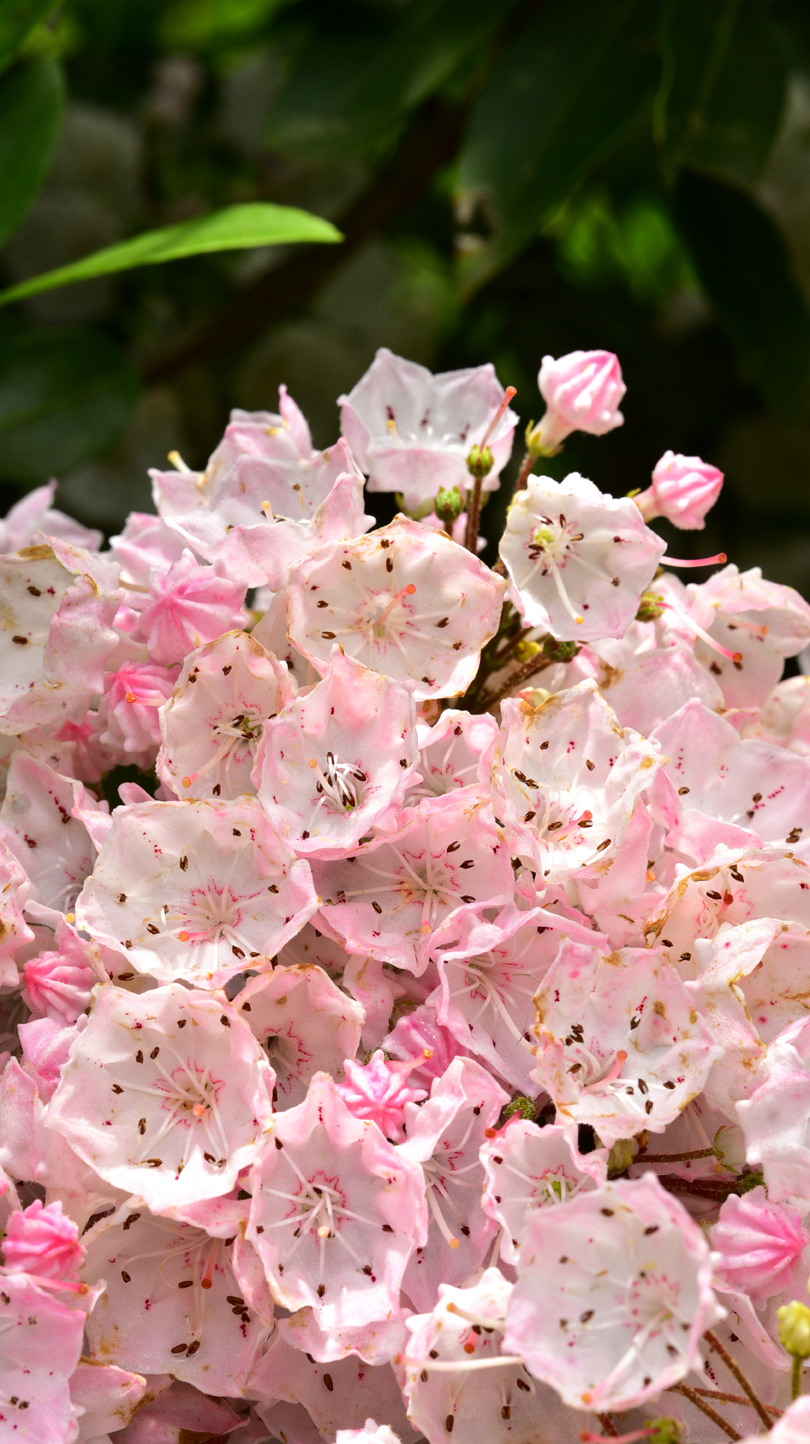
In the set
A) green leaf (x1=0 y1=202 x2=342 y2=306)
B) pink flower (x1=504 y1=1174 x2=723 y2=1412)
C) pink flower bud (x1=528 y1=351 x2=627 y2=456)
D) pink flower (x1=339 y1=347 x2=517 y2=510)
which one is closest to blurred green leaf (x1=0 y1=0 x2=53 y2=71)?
green leaf (x1=0 y1=202 x2=342 y2=306)

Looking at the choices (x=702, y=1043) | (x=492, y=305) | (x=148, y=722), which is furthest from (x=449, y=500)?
(x=492, y=305)

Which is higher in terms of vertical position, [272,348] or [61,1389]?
[61,1389]

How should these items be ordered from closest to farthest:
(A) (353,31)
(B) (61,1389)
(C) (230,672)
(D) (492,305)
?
1. (B) (61,1389)
2. (C) (230,672)
3. (A) (353,31)
4. (D) (492,305)

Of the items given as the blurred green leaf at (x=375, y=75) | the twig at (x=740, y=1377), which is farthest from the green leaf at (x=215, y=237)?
the twig at (x=740, y=1377)

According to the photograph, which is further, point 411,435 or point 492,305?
point 492,305

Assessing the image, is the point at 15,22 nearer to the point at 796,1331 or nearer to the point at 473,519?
the point at 473,519

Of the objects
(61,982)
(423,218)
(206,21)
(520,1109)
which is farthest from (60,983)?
(206,21)

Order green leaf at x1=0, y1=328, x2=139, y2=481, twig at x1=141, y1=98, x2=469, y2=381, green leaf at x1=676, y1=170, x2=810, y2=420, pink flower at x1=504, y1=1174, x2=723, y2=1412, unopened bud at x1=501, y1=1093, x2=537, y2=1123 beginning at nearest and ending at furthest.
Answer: pink flower at x1=504, y1=1174, x2=723, y2=1412
unopened bud at x1=501, y1=1093, x2=537, y2=1123
green leaf at x1=0, y1=328, x2=139, y2=481
green leaf at x1=676, y1=170, x2=810, y2=420
twig at x1=141, y1=98, x2=469, y2=381

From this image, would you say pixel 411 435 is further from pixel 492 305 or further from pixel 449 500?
pixel 492 305

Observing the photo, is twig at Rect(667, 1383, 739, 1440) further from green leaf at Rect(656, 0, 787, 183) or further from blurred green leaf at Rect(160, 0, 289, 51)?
blurred green leaf at Rect(160, 0, 289, 51)
